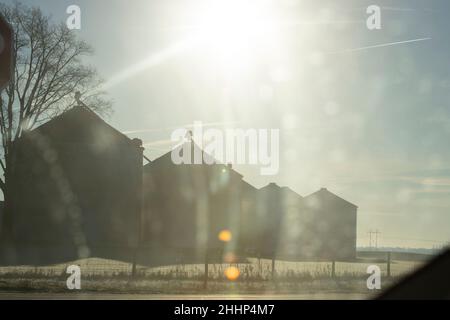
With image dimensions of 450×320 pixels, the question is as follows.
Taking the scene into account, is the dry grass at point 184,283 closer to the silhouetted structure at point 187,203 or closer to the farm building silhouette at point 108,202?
the farm building silhouette at point 108,202

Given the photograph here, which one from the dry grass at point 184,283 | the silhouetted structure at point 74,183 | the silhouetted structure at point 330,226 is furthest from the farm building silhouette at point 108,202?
the dry grass at point 184,283

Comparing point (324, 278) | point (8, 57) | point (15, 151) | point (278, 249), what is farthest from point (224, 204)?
point (8, 57)

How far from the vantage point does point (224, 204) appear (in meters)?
52.2

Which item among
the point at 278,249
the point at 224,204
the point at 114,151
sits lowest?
the point at 278,249

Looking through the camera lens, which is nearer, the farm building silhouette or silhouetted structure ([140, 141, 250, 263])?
the farm building silhouette

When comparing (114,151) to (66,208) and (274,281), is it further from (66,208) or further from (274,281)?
(274,281)

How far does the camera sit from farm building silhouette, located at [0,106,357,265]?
121 feet

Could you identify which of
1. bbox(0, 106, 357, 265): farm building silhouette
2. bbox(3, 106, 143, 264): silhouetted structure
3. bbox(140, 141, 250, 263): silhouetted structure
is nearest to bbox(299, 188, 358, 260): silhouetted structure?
bbox(0, 106, 357, 265): farm building silhouette

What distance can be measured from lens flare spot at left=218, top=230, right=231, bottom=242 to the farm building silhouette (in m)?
0.27

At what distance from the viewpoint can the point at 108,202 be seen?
4216 centimetres

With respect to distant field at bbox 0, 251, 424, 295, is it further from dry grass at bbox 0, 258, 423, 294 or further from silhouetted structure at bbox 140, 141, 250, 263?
silhouetted structure at bbox 140, 141, 250, 263

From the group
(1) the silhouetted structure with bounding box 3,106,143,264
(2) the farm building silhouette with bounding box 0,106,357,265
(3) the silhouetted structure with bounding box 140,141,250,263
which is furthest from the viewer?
(3) the silhouetted structure with bounding box 140,141,250,263
